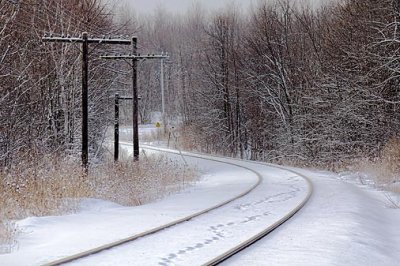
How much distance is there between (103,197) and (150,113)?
7207 cm

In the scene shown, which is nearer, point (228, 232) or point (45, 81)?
point (228, 232)

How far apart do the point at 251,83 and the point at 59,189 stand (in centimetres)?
3204

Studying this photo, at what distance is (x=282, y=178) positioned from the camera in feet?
63.3

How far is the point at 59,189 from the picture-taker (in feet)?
38.8

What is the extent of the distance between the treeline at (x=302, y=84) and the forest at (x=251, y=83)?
9 centimetres

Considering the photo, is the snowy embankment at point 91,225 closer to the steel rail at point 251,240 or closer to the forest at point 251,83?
the steel rail at point 251,240

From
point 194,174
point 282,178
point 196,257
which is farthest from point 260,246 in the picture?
point 194,174

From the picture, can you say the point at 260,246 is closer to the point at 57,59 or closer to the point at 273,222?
the point at 273,222

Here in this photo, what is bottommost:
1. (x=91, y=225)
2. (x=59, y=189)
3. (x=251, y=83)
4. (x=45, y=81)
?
(x=91, y=225)

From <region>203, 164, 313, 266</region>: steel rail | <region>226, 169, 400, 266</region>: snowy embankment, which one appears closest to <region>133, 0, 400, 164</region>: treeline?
<region>226, 169, 400, 266</region>: snowy embankment

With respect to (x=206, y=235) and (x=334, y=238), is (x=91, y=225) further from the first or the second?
(x=334, y=238)

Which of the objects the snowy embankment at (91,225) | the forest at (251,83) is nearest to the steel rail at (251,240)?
the snowy embankment at (91,225)

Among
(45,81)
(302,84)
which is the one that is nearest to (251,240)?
(45,81)

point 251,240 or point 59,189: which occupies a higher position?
point 59,189
